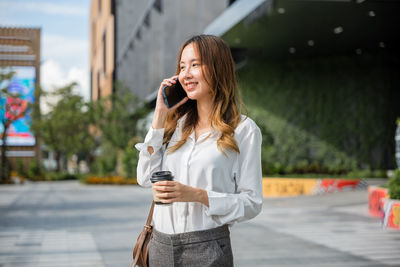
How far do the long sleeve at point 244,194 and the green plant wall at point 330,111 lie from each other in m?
20.6

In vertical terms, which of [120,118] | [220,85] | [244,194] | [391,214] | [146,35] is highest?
[146,35]

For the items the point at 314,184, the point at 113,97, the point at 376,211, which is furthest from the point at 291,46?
the point at 113,97

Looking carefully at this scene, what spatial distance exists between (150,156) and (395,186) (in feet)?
28.7

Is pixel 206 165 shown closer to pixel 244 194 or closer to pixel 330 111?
pixel 244 194

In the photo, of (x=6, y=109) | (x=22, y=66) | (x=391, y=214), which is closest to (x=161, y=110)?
(x=391, y=214)

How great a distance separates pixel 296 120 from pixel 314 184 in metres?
7.45

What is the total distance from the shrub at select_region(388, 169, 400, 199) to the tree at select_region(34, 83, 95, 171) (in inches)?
1395

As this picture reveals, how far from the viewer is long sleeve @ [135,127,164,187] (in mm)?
2361

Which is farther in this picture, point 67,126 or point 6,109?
point 67,126

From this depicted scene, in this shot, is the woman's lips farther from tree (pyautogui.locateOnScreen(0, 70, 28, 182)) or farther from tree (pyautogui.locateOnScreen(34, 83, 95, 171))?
tree (pyautogui.locateOnScreen(34, 83, 95, 171))

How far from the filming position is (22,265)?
6.84m

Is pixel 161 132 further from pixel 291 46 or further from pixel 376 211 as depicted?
pixel 291 46

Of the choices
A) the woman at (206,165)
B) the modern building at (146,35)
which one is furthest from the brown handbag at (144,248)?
the modern building at (146,35)

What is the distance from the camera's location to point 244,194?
2.22m
